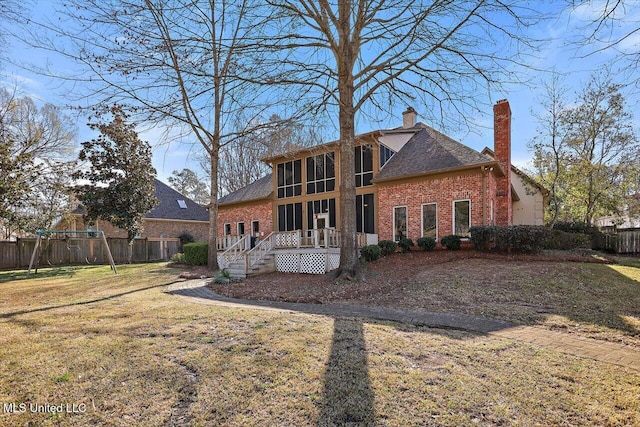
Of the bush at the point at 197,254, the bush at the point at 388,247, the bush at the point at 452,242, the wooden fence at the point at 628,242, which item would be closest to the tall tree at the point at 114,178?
the bush at the point at 197,254

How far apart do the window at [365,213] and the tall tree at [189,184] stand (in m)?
41.6

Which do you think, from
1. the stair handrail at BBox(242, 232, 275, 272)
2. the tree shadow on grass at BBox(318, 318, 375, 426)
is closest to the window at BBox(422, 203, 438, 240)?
the stair handrail at BBox(242, 232, 275, 272)

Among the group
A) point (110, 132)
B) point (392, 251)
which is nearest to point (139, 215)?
point (110, 132)

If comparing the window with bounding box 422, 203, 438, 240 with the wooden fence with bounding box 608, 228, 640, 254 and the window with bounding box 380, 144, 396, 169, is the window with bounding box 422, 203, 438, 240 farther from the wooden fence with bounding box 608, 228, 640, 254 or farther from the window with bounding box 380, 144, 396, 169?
the wooden fence with bounding box 608, 228, 640, 254

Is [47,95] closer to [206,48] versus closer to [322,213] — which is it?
[206,48]

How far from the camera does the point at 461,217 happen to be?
13.7 meters

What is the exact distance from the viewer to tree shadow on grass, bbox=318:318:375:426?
103 inches

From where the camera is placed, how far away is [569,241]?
42.4ft

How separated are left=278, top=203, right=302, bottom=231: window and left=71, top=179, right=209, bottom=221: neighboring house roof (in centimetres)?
1239

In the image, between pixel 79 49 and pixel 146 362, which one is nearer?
pixel 146 362

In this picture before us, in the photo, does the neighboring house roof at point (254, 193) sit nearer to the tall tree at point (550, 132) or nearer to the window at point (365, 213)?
the window at point (365, 213)

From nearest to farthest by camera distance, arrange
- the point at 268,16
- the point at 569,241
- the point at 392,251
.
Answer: the point at 268,16
the point at 569,241
the point at 392,251

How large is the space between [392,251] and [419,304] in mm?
6993

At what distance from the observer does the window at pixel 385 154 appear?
16467 millimetres
